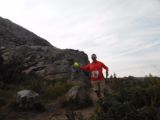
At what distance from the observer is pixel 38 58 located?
19.7 m

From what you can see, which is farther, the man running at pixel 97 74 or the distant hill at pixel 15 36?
the distant hill at pixel 15 36

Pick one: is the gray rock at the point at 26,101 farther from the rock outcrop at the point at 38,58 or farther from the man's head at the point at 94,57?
the rock outcrop at the point at 38,58

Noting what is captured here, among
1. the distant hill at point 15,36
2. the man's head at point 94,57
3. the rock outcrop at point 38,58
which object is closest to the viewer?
the man's head at point 94,57

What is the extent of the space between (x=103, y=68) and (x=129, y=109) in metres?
5.43

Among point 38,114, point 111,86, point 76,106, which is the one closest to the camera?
point 38,114

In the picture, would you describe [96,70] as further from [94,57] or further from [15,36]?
[15,36]

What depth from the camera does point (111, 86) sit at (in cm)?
1356

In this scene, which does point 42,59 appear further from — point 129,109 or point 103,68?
point 129,109

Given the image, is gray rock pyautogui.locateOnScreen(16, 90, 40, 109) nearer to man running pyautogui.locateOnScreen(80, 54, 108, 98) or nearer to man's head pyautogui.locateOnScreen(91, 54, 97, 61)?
man running pyautogui.locateOnScreen(80, 54, 108, 98)

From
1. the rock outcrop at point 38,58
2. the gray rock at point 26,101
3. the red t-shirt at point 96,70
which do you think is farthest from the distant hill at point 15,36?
the red t-shirt at point 96,70

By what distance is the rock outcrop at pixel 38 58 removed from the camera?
18047 mm

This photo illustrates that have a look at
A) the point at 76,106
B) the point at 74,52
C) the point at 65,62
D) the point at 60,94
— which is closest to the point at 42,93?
the point at 60,94

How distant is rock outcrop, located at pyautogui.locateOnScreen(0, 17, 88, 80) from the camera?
711 inches

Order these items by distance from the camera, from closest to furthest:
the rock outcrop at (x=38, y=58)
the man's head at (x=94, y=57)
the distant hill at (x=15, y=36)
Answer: the man's head at (x=94, y=57) → the rock outcrop at (x=38, y=58) → the distant hill at (x=15, y=36)
